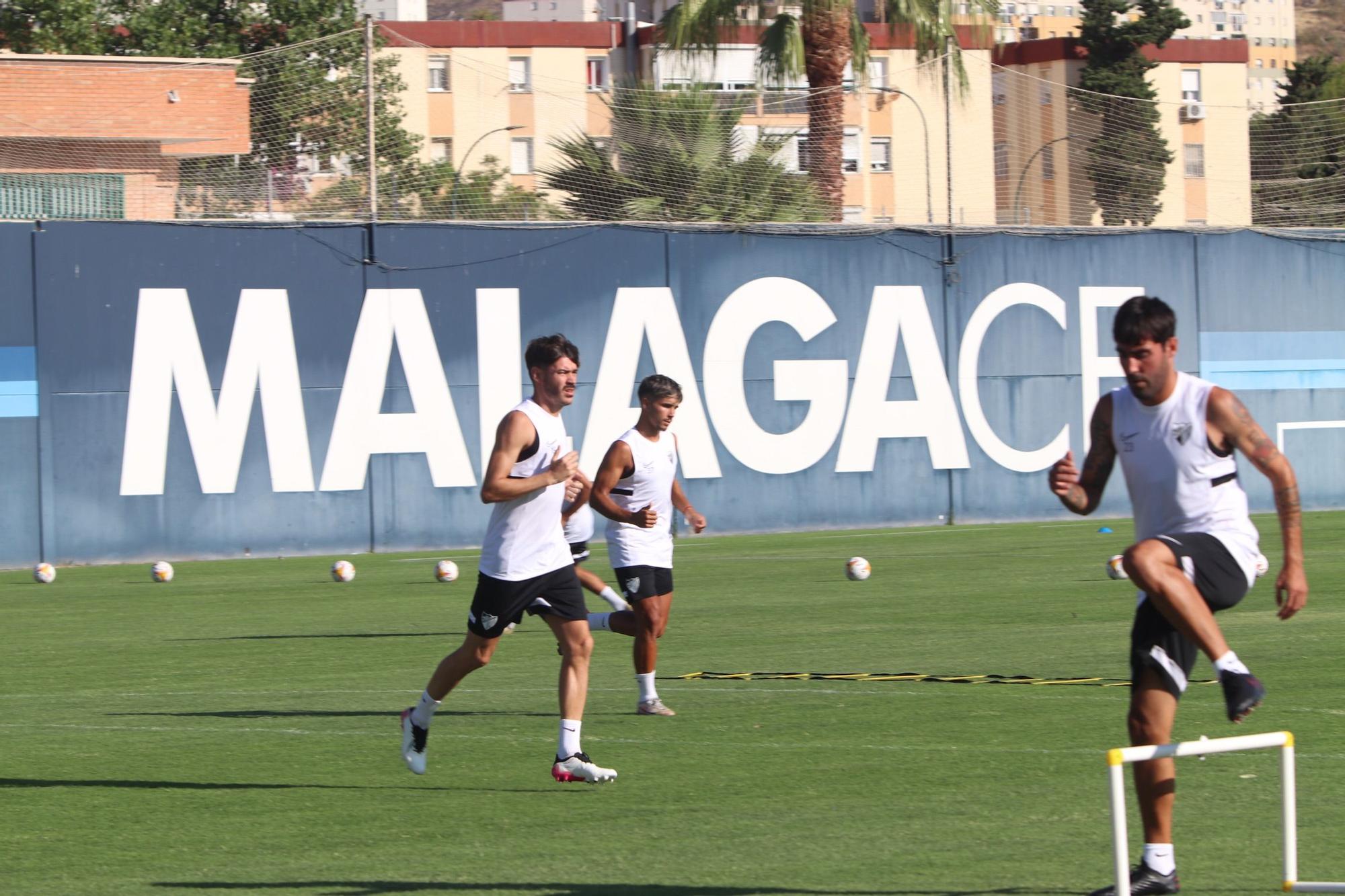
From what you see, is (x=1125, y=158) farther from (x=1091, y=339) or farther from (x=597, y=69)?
(x=597, y=69)

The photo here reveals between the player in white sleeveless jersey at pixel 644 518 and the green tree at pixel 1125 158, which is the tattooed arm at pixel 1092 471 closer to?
the player in white sleeveless jersey at pixel 644 518

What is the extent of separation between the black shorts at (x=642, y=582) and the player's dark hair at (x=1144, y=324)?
5.23 metres

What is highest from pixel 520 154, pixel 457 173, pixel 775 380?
pixel 520 154

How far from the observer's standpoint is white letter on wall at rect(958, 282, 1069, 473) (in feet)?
96.9

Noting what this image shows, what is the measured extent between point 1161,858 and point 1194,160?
24.7 meters

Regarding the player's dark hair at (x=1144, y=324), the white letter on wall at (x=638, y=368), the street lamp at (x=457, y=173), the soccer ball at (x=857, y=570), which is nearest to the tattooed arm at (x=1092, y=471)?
the player's dark hair at (x=1144, y=324)

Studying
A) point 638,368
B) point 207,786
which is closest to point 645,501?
point 207,786

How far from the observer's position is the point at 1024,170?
3086cm

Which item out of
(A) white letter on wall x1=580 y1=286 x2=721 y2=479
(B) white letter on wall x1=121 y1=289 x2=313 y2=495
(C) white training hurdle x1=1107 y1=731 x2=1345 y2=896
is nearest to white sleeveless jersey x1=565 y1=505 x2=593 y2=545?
(C) white training hurdle x1=1107 y1=731 x2=1345 y2=896

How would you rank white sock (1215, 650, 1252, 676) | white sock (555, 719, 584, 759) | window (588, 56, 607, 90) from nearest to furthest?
white sock (1215, 650, 1252, 676)
white sock (555, 719, 584, 759)
window (588, 56, 607, 90)

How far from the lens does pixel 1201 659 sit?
1384 centimetres

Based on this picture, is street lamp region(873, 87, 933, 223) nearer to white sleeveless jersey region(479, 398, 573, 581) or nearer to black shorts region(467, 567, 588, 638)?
white sleeveless jersey region(479, 398, 573, 581)

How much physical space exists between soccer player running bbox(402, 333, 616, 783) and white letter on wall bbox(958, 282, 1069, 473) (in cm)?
2046

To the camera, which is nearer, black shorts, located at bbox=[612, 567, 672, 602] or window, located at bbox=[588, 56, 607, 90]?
black shorts, located at bbox=[612, 567, 672, 602]
